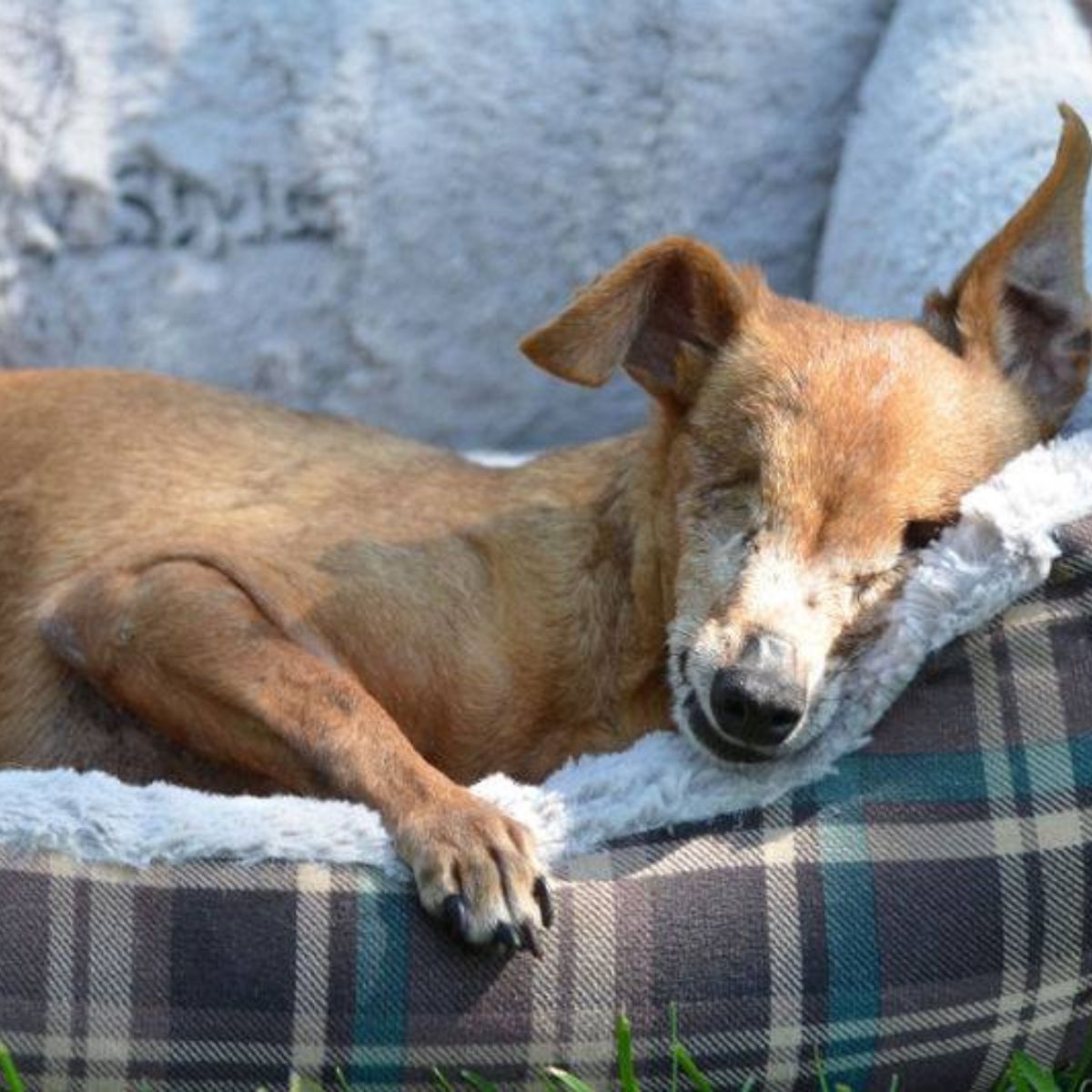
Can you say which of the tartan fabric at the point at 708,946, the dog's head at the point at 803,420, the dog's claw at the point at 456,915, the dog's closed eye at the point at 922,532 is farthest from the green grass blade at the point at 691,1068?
the dog's closed eye at the point at 922,532

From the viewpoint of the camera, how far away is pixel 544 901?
10.0 feet

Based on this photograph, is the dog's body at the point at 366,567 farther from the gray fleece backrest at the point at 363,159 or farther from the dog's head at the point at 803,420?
the gray fleece backrest at the point at 363,159

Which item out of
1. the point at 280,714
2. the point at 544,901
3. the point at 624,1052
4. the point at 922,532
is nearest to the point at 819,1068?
the point at 624,1052

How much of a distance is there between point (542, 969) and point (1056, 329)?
1.60 meters

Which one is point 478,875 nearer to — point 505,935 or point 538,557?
point 505,935

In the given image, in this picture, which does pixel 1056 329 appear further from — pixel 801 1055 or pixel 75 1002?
pixel 75 1002

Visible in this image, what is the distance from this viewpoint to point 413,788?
10.6 ft

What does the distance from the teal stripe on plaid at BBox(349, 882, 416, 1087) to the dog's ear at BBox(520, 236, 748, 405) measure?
3.42 ft

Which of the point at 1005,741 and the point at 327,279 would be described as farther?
the point at 327,279

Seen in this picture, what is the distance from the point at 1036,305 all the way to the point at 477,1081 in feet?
5.81

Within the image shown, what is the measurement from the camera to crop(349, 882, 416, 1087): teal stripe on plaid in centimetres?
301

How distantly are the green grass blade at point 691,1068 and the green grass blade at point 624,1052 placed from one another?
70mm

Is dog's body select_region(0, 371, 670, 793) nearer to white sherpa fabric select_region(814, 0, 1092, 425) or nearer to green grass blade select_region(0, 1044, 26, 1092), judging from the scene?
green grass blade select_region(0, 1044, 26, 1092)

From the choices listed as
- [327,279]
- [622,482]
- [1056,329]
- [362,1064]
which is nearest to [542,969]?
[362,1064]
